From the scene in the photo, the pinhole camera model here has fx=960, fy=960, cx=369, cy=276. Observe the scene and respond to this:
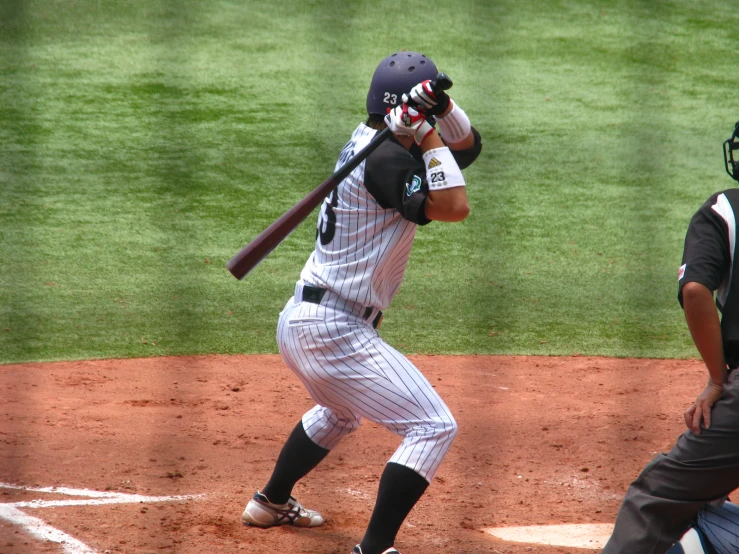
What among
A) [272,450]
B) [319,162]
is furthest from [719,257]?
[319,162]

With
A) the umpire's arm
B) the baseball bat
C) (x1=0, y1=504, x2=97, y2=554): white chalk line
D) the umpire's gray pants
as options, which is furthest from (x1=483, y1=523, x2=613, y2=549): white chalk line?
(x1=0, y1=504, x2=97, y2=554): white chalk line

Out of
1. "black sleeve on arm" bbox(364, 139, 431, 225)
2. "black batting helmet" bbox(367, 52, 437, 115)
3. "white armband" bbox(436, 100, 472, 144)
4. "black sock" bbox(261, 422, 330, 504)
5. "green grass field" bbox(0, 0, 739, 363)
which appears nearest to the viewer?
"black sleeve on arm" bbox(364, 139, 431, 225)

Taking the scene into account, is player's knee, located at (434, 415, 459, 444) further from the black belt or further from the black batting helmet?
the black batting helmet

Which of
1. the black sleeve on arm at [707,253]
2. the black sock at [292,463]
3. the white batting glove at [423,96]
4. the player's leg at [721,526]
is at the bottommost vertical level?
the black sock at [292,463]

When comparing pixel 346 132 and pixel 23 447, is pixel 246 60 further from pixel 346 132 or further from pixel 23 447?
pixel 23 447

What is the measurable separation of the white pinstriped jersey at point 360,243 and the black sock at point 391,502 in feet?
1.61

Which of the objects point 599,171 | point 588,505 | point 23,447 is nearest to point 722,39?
point 599,171

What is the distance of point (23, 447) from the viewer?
362 cm

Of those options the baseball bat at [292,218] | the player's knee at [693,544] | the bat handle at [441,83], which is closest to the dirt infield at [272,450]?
the player's knee at [693,544]

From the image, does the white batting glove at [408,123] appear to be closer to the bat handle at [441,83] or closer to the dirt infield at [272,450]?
the bat handle at [441,83]

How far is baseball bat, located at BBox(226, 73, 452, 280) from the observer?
268cm

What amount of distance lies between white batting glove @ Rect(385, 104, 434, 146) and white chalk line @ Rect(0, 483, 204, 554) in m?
1.44

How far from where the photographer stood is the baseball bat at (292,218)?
2.68 m

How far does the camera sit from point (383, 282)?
2777 millimetres
